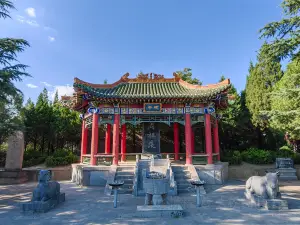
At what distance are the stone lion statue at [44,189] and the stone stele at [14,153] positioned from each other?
28.0 ft

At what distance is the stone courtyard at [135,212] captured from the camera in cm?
598

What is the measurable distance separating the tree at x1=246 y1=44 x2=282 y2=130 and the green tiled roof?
10.6 metres

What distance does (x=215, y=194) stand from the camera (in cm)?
933

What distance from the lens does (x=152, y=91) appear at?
1408 cm

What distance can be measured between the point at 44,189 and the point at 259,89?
21.7 metres

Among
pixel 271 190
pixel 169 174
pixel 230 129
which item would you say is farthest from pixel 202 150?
pixel 271 190

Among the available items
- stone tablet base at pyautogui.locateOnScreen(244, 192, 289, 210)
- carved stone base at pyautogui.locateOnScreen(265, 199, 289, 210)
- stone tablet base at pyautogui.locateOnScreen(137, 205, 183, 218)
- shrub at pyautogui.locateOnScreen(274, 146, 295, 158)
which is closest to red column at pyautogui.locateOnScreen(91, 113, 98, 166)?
stone tablet base at pyautogui.locateOnScreen(137, 205, 183, 218)

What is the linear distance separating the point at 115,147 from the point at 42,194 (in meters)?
5.34

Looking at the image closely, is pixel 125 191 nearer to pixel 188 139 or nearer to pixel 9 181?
pixel 188 139

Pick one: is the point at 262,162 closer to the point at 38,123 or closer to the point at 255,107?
the point at 255,107

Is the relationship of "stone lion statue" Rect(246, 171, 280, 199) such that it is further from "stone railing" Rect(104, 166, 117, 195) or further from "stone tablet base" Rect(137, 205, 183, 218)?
"stone railing" Rect(104, 166, 117, 195)

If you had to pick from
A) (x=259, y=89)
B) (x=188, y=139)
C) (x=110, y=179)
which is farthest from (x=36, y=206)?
(x=259, y=89)

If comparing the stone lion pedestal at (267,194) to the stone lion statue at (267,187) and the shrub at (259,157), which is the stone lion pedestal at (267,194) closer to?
the stone lion statue at (267,187)

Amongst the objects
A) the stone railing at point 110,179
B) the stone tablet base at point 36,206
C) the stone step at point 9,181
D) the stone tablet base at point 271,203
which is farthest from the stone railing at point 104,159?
the stone tablet base at point 271,203
